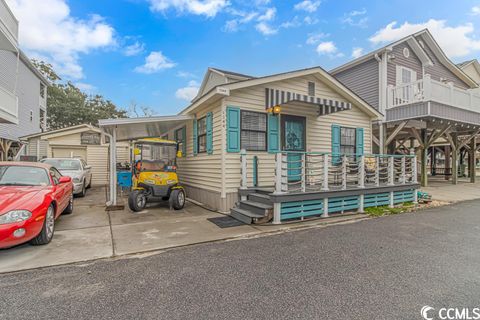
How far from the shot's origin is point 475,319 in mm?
2135

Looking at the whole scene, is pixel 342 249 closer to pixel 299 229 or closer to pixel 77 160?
pixel 299 229

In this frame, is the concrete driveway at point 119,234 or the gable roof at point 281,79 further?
the gable roof at point 281,79

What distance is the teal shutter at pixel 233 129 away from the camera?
262 inches

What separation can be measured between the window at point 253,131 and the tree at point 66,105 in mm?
26397

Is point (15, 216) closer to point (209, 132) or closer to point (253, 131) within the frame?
point (209, 132)

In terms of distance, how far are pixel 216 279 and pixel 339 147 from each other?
23.7 feet

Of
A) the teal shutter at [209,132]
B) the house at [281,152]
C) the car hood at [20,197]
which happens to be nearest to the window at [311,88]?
the house at [281,152]

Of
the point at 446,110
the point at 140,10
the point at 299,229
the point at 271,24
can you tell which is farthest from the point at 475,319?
the point at 271,24

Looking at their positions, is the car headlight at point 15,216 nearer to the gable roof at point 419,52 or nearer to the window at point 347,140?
the window at point 347,140

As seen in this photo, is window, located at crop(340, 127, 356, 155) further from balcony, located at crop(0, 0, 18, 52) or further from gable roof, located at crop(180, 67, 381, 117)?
balcony, located at crop(0, 0, 18, 52)

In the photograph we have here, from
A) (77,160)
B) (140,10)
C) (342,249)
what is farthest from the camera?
(140,10)

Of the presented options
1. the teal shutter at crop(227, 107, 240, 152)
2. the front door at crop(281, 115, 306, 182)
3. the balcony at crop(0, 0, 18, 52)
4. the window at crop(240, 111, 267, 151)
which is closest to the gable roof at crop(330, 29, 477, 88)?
the front door at crop(281, 115, 306, 182)

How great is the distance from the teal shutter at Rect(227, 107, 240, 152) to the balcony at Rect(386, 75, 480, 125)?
772 cm

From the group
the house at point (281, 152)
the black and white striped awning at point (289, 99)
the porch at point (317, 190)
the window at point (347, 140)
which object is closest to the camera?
the porch at point (317, 190)
